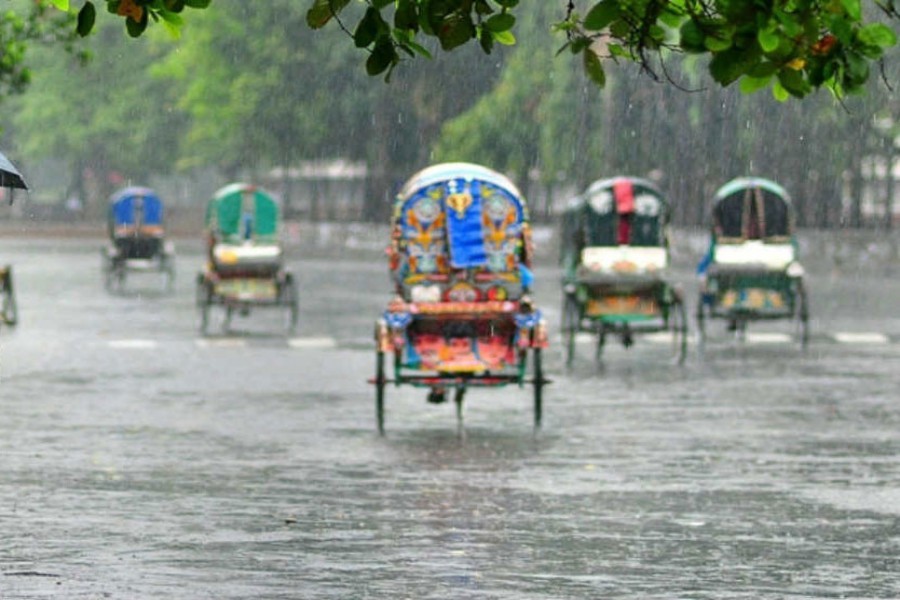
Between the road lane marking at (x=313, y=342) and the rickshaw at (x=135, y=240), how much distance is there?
13796 millimetres

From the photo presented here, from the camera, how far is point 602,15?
797cm

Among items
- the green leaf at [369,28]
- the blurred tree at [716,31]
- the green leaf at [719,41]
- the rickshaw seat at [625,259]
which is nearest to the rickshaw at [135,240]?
the rickshaw seat at [625,259]

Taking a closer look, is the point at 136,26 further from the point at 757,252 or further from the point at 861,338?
the point at 861,338

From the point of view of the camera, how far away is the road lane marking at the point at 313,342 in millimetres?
27562

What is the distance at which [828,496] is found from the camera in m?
13.8

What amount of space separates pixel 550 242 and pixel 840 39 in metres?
55.8

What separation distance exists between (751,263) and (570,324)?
3627mm

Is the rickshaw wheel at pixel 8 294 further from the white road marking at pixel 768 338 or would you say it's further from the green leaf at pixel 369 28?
the green leaf at pixel 369 28

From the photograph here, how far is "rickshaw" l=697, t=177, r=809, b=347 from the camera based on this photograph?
2730 centimetres

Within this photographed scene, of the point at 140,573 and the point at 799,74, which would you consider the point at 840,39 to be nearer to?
the point at 799,74

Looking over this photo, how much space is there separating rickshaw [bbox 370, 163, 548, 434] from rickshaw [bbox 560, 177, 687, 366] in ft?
22.3

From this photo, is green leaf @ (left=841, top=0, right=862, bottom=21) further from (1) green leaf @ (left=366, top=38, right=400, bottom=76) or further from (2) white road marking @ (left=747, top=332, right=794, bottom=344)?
(2) white road marking @ (left=747, top=332, right=794, bottom=344)

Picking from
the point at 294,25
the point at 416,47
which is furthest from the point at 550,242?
the point at 416,47

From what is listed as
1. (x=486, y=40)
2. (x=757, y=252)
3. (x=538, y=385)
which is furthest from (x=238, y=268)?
(x=486, y=40)
